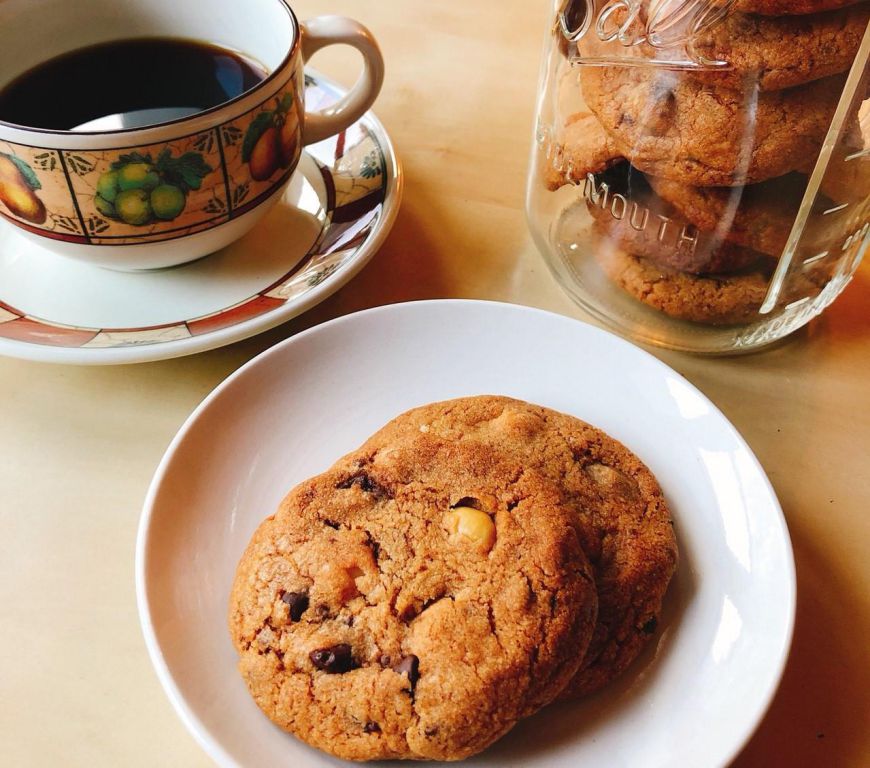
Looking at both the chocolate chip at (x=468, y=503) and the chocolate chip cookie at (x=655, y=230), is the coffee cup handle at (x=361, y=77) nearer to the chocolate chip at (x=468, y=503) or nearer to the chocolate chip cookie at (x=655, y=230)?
the chocolate chip cookie at (x=655, y=230)

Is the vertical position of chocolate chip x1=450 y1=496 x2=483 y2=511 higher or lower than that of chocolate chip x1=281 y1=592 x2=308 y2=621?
higher

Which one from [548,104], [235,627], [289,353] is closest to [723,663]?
[235,627]

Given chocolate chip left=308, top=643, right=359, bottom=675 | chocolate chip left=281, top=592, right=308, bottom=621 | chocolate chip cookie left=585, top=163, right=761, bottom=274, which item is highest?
chocolate chip cookie left=585, top=163, right=761, bottom=274

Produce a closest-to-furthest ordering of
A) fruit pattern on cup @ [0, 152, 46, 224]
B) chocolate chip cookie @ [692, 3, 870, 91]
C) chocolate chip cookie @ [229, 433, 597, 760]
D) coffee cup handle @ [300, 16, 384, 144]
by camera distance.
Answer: chocolate chip cookie @ [229, 433, 597, 760], chocolate chip cookie @ [692, 3, 870, 91], fruit pattern on cup @ [0, 152, 46, 224], coffee cup handle @ [300, 16, 384, 144]

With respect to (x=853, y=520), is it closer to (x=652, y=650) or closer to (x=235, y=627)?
(x=652, y=650)

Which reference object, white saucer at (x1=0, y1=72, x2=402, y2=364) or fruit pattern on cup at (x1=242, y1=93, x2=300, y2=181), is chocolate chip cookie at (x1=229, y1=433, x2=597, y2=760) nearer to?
white saucer at (x1=0, y1=72, x2=402, y2=364)

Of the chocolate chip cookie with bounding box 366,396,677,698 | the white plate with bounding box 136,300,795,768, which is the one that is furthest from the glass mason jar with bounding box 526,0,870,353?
the chocolate chip cookie with bounding box 366,396,677,698

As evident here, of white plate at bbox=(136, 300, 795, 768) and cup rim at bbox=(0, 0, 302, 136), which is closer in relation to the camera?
white plate at bbox=(136, 300, 795, 768)
